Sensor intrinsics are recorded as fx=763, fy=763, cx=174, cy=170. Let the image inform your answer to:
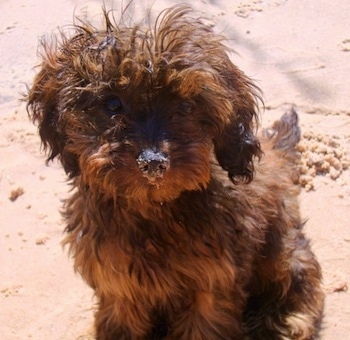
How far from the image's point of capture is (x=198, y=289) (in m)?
3.44

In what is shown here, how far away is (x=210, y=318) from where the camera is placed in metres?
3.56

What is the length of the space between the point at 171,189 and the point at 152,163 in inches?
8.3

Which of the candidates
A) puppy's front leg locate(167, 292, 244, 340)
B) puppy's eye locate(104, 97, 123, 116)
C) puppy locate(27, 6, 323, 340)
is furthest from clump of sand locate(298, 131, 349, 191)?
puppy's eye locate(104, 97, 123, 116)

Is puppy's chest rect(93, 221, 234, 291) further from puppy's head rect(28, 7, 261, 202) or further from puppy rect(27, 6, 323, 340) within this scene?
puppy's head rect(28, 7, 261, 202)

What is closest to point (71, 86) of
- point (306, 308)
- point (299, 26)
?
point (306, 308)

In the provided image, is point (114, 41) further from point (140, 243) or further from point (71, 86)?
point (140, 243)

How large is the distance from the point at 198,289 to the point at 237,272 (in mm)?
194

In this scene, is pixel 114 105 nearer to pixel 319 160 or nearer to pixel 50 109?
pixel 50 109

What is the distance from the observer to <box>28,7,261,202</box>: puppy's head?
9.58 feet

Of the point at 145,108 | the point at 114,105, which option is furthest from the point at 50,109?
the point at 145,108

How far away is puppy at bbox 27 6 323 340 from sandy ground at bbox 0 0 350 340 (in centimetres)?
39

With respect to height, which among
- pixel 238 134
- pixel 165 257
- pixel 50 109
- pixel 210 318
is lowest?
pixel 210 318

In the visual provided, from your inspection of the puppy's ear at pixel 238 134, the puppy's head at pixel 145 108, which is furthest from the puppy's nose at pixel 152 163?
the puppy's ear at pixel 238 134

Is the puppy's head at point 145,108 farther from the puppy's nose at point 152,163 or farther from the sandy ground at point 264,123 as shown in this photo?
the sandy ground at point 264,123
